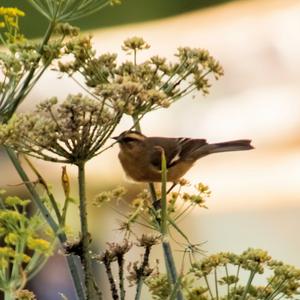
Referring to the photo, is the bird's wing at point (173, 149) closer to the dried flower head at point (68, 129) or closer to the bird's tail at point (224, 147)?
Answer: the bird's tail at point (224, 147)

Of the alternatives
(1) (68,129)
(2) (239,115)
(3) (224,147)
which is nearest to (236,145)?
(3) (224,147)

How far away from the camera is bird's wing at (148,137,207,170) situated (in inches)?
47.1

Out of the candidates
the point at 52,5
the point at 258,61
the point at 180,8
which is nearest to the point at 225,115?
the point at 258,61

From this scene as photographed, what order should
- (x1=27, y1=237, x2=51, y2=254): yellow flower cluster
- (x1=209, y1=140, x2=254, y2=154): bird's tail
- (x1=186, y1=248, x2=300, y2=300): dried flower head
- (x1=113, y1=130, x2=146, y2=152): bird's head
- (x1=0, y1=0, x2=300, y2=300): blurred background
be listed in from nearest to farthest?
1. (x1=27, y1=237, x2=51, y2=254): yellow flower cluster
2. (x1=186, y1=248, x2=300, y2=300): dried flower head
3. (x1=113, y1=130, x2=146, y2=152): bird's head
4. (x1=209, y1=140, x2=254, y2=154): bird's tail
5. (x1=0, y1=0, x2=300, y2=300): blurred background

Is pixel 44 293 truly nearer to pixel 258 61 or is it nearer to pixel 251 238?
pixel 251 238

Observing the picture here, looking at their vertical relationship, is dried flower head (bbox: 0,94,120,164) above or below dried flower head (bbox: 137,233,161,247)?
above

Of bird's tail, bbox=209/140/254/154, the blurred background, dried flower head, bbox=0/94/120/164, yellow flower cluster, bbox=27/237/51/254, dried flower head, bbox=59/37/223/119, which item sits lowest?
yellow flower cluster, bbox=27/237/51/254

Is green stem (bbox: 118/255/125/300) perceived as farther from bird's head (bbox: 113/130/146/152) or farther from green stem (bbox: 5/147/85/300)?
bird's head (bbox: 113/130/146/152)

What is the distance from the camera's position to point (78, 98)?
69 cm

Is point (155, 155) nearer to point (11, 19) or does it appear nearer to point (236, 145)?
point (236, 145)

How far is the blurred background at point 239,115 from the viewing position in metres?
2.88

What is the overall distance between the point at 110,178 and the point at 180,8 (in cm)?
66

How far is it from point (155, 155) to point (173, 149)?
0.06 metres

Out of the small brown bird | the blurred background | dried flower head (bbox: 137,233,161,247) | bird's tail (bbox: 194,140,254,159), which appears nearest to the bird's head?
the small brown bird
